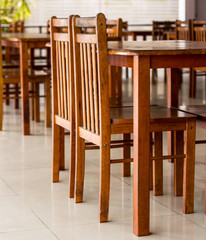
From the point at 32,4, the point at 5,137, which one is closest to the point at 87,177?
the point at 5,137

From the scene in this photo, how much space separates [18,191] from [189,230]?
93 centimetres

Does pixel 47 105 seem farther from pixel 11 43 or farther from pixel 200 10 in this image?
pixel 200 10

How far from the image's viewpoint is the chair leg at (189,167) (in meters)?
2.32

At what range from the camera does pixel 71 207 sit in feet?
8.05

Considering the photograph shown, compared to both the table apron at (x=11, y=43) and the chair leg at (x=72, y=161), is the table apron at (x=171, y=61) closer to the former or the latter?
the chair leg at (x=72, y=161)

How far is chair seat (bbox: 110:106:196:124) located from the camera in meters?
2.25

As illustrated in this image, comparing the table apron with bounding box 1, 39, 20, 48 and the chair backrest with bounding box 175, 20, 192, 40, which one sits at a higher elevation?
the chair backrest with bounding box 175, 20, 192, 40

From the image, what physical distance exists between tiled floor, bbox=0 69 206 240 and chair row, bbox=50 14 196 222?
78 millimetres

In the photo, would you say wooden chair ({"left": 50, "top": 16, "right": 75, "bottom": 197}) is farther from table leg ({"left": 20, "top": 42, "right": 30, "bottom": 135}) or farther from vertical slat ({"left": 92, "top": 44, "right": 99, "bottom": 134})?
table leg ({"left": 20, "top": 42, "right": 30, "bottom": 135})

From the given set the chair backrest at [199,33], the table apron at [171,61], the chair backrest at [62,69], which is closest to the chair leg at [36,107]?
the chair backrest at [199,33]

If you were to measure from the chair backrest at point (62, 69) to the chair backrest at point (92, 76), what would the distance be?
135 millimetres

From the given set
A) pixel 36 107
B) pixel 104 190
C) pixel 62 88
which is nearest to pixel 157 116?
pixel 104 190

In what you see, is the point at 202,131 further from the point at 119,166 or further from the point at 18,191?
the point at 18,191

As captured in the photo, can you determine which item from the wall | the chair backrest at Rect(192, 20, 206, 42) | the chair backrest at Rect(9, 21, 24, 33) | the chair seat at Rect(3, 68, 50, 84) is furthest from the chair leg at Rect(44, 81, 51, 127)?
the wall
